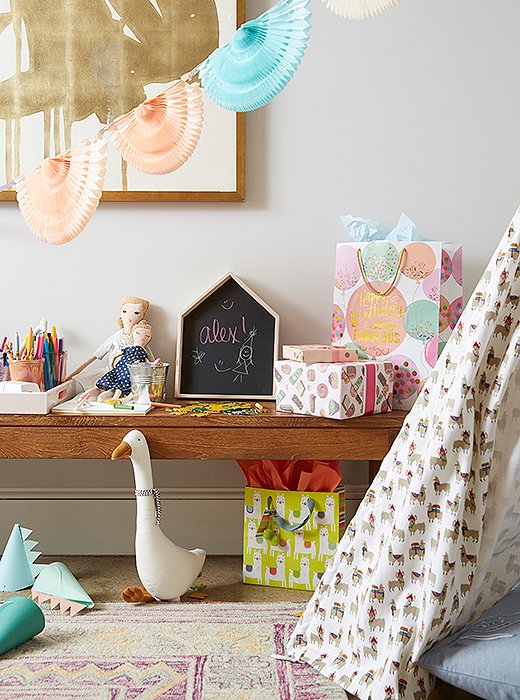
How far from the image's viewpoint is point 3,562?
237 cm

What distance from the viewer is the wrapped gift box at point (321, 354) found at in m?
2.25

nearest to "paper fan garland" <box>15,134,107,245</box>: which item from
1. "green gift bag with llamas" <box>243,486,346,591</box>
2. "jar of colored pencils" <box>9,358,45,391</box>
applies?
"jar of colored pencils" <box>9,358,45,391</box>

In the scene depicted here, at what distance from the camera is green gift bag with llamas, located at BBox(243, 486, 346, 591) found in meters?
2.32

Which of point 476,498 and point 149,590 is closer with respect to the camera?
point 476,498

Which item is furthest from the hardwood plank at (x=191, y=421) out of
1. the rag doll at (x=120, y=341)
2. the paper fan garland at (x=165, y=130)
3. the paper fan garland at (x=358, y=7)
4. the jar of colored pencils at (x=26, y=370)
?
the paper fan garland at (x=358, y=7)

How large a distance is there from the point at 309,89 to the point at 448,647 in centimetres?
175

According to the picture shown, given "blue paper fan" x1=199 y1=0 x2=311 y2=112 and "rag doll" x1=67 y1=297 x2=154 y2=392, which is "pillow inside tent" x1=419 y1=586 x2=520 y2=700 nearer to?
"blue paper fan" x1=199 y1=0 x2=311 y2=112

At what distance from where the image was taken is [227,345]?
257cm

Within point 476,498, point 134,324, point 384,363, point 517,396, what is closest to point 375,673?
point 476,498

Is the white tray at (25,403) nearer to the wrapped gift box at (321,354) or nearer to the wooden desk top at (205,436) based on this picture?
the wooden desk top at (205,436)

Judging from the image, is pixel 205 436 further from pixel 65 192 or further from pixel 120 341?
pixel 65 192

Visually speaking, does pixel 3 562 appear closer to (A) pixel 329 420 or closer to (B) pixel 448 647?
(A) pixel 329 420

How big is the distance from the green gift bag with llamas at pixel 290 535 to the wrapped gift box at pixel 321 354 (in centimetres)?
40

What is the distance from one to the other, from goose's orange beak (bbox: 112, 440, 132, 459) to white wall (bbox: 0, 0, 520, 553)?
0.55m
